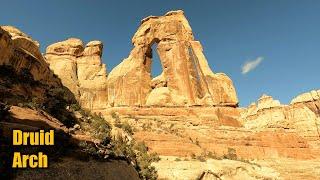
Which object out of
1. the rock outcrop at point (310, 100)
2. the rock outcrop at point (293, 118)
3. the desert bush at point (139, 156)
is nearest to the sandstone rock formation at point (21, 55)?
the desert bush at point (139, 156)

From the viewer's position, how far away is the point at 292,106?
8194 cm

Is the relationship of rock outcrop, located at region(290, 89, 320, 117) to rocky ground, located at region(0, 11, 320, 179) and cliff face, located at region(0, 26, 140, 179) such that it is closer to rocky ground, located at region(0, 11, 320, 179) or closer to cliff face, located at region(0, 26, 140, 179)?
rocky ground, located at region(0, 11, 320, 179)

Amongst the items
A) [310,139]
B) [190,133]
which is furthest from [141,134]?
[310,139]

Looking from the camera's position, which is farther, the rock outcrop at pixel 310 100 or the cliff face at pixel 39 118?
the rock outcrop at pixel 310 100

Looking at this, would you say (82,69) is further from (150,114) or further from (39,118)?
(39,118)

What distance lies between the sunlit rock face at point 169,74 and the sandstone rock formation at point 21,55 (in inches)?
1005

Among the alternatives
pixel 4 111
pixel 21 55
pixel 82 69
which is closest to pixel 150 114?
pixel 82 69

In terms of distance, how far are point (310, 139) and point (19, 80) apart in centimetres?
4963

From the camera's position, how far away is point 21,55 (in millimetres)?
37219

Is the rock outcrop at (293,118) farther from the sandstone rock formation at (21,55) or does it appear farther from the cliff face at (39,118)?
the sandstone rock formation at (21,55)

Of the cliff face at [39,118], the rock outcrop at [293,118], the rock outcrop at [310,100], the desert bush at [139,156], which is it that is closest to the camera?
the cliff face at [39,118]

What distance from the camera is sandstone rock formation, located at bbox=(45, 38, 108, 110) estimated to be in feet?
231

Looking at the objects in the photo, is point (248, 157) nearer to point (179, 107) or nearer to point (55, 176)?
point (179, 107)

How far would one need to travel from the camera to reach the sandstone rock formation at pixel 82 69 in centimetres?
7044
